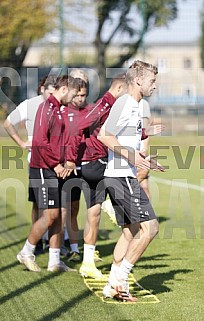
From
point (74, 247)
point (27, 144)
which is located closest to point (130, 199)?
point (74, 247)

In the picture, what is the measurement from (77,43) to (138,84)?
16.6m

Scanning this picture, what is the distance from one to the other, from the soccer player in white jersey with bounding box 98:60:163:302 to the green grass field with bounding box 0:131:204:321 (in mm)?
357

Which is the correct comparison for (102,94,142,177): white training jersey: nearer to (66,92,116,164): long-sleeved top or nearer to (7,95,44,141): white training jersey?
(66,92,116,164): long-sleeved top

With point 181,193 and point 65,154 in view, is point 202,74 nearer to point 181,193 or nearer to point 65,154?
point 181,193

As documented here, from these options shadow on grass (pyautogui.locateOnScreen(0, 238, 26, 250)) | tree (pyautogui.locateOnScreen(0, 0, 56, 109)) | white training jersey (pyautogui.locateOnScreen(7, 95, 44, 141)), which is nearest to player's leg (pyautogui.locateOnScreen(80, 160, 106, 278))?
white training jersey (pyautogui.locateOnScreen(7, 95, 44, 141))

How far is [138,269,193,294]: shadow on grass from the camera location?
771cm

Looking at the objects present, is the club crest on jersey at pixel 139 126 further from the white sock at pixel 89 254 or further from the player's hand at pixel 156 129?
the white sock at pixel 89 254

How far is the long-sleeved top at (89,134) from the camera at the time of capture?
327 inches

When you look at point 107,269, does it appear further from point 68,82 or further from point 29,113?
point 29,113

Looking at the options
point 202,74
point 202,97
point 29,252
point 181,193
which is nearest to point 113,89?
point 29,252

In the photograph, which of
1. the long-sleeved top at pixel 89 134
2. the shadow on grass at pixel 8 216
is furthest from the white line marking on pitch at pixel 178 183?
the long-sleeved top at pixel 89 134

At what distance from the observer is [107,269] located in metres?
8.88

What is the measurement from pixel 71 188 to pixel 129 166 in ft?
7.24

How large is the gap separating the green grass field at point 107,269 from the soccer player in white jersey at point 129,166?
36cm
